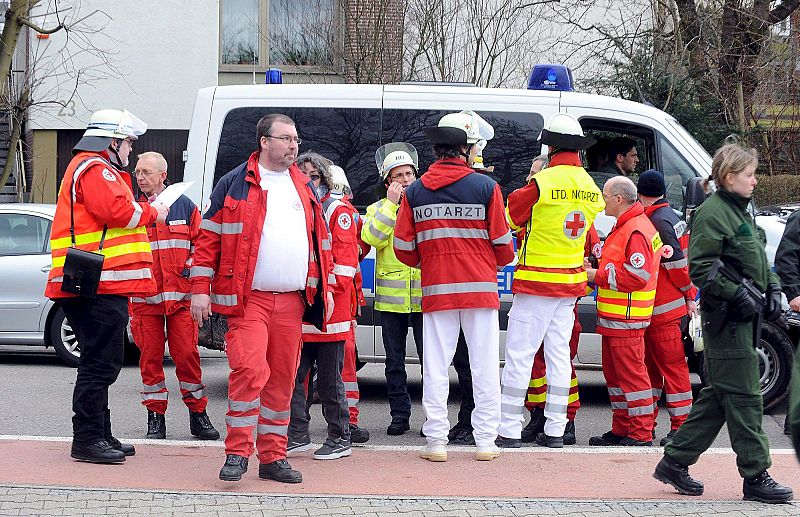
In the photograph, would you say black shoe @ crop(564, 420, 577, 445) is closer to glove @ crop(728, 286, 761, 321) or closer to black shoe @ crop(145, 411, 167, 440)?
glove @ crop(728, 286, 761, 321)

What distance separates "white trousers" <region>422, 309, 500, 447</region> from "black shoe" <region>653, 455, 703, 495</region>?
1.26m

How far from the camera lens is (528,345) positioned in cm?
760

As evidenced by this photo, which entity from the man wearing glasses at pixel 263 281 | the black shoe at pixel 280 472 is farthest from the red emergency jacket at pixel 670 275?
the black shoe at pixel 280 472

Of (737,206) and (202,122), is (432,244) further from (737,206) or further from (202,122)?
(202,122)

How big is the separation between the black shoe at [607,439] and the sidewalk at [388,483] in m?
0.40

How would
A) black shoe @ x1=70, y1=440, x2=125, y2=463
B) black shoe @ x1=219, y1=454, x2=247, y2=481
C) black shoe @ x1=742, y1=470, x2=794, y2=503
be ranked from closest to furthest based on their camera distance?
black shoe @ x1=742, y1=470, x2=794, y2=503 < black shoe @ x1=219, y1=454, x2=247, y2=481 < black shoe @ x1=70, y1=440, x2=125, y2=463

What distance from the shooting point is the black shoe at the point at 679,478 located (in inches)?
248

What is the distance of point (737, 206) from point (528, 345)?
1.89m

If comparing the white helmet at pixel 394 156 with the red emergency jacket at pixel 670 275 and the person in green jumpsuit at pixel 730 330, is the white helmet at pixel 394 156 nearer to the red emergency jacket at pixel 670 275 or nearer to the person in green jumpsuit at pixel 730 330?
the red emergency jacket at pixel 670 275

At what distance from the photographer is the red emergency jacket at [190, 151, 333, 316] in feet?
20.6

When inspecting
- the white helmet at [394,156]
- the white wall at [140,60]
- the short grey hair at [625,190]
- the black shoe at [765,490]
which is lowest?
the black shoe at [765,490]

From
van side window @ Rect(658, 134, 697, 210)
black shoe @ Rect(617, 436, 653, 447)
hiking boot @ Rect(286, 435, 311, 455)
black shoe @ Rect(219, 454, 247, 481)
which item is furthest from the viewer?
van side window @ Rect(658, 134, 697, 210)

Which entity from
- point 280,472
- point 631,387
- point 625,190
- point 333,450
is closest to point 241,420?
point 280,472

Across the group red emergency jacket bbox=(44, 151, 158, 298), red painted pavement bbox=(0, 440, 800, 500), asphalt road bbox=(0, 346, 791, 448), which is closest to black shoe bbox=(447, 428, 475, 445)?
asphalt road bbox=(0, 346, 791, 448)
